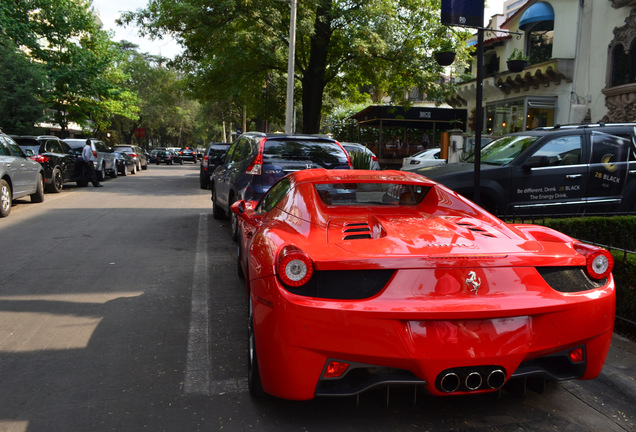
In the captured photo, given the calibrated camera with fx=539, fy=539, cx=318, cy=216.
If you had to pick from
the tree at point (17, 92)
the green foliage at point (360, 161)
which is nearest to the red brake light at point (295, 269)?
the green foliage at point (360, 161)

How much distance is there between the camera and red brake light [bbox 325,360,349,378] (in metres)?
2.82

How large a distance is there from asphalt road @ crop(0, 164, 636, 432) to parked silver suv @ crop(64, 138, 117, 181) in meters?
15.0

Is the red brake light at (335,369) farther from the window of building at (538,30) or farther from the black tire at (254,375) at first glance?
the window of building at (538,30)

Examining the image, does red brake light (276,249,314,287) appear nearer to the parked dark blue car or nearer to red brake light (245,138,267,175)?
the parked dark blue car

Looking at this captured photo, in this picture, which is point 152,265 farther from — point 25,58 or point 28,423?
point 25,58

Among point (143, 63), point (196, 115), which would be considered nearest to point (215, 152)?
point (143, 63)

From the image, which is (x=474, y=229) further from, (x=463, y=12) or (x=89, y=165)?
(x=89, y=165)

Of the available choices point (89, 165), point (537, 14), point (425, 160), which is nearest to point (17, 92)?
point (89, 165)

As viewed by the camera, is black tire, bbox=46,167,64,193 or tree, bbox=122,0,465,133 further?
tree, bbox=122,0,465,133

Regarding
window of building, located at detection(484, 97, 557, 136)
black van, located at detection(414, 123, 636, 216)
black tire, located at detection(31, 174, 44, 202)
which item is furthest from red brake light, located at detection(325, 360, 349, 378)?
window of building, located at detection(484, 97, 557, 136)

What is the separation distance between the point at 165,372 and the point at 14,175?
10.3m

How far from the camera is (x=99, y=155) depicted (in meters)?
23.1

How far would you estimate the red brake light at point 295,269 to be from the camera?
2.83 metres

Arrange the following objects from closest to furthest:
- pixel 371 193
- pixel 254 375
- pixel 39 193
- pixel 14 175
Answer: pixel 254 375 < pixel 371 193 < pixel 14 175 < pixel 39 193
